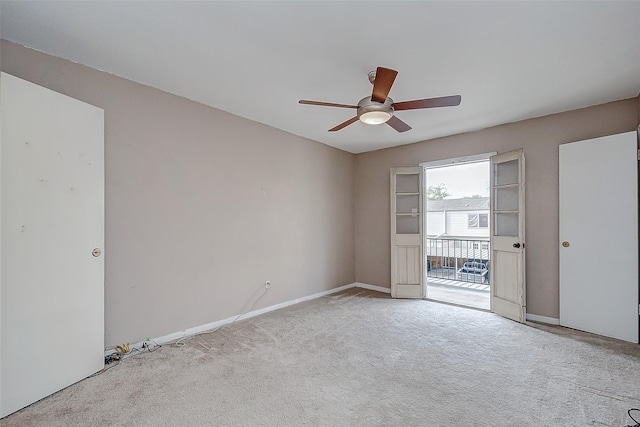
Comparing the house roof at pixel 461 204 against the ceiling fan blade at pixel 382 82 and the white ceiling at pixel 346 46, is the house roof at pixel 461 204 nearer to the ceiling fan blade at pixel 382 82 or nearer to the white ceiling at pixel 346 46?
the white ceiling at pixel 346 46

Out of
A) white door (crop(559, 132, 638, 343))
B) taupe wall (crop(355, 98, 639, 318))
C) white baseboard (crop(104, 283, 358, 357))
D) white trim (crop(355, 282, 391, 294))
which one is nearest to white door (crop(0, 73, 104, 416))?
white baseboard (crop(104, 283, 358, 357))

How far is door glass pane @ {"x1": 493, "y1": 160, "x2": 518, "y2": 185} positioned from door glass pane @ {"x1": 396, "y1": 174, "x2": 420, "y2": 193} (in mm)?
1199

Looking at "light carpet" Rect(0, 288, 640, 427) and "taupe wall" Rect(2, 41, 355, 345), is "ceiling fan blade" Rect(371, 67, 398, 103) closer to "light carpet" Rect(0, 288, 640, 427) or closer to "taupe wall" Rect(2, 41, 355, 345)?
"taupe wall" Rect(2, 41, 355, 345)

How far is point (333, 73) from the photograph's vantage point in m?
2.63

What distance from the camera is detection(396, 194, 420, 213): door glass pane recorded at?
193 inches

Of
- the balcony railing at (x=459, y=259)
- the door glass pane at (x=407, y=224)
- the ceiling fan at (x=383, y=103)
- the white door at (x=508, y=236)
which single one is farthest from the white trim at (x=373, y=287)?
the ceiling fan at (x=383, y=103)

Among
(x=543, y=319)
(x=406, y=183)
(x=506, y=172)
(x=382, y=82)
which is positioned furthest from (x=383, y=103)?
(x=543, y=319)

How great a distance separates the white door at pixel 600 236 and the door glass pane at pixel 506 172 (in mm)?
479

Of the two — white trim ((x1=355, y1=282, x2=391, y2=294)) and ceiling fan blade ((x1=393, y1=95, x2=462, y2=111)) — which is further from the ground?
ceiling fan blade ((x1=393, y1=95, x2=462, y2=111))

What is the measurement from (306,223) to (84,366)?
3.09 meters

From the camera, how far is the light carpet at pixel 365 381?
1.89 metres

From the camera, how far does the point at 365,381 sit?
2.30m

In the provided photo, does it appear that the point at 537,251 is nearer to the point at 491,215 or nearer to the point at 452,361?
the point at 491,215

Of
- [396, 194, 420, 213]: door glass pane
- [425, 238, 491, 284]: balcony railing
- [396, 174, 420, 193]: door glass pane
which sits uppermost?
[396, 174, 420, 193]: door glass pane
